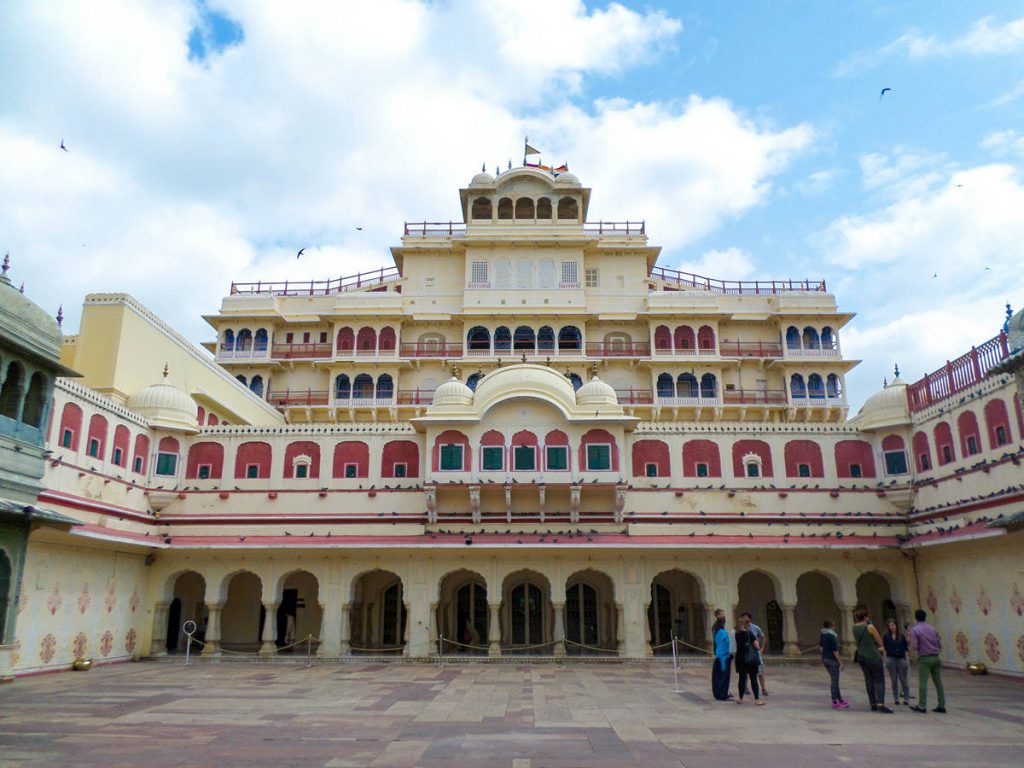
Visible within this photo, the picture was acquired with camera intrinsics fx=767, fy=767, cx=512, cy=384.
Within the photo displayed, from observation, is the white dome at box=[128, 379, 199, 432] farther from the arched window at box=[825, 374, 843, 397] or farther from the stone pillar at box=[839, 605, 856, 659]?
the arched window at box=[825, 374, 843, 397]

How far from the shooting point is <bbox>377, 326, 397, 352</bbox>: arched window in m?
42.1

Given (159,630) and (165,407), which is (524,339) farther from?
(159,630)

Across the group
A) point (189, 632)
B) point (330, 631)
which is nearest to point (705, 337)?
point (330, 631)

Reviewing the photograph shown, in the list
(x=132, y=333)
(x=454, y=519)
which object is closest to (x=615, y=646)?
(x=454, y=519)

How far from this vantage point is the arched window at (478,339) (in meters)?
42.0

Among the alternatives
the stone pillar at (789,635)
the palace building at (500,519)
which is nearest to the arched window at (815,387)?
the palace building at (500,519)

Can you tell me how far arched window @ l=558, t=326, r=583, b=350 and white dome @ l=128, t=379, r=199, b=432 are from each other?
19881 mm

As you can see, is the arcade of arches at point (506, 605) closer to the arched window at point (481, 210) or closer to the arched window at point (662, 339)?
the arched window at point (662, 339)

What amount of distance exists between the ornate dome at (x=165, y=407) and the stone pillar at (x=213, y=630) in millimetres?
6712

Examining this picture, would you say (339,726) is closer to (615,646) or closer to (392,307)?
(615,646)

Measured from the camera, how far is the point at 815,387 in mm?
41312

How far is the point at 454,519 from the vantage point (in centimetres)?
2786

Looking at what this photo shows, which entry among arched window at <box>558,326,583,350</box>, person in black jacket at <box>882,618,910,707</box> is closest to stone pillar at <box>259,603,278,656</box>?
person in black jacket at <box>882,618,910,707</box>

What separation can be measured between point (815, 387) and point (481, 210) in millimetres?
21392
